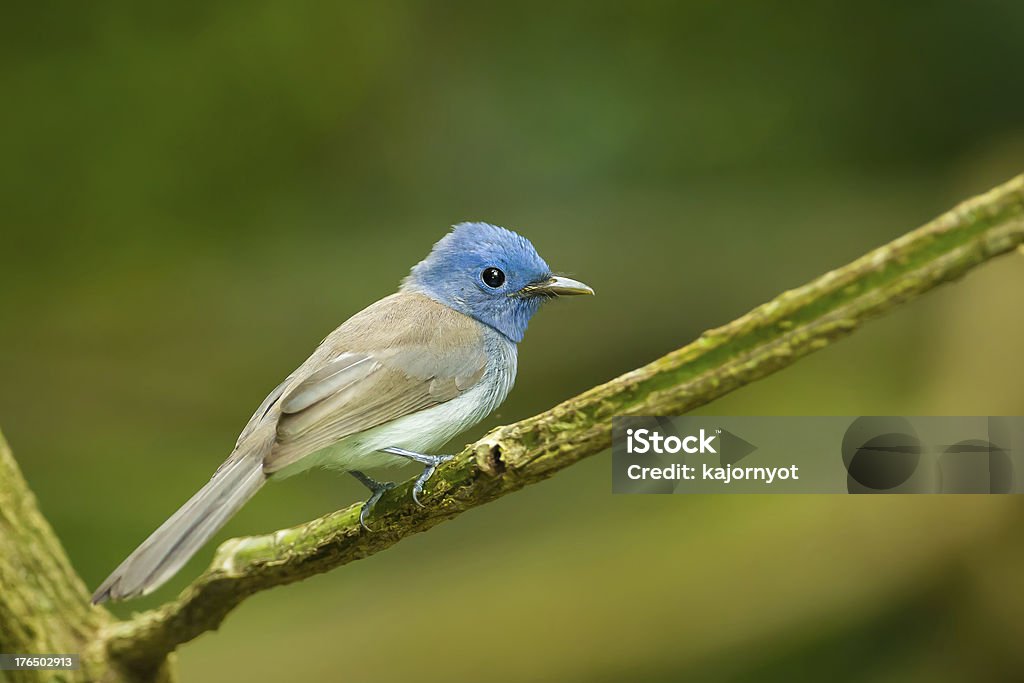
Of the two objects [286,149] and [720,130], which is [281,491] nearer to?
[286,149]

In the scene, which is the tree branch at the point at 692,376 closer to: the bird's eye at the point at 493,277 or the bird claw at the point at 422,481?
the bird claw at the point at 422,481

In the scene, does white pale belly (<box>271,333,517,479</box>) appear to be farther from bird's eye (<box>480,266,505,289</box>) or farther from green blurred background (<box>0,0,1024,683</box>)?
green blurred background (<box>0,0,1024,683</box>)

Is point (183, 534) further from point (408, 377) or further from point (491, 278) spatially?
point (491, 278)

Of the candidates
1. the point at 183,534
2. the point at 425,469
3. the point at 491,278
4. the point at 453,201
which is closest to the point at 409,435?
the point at 425,469

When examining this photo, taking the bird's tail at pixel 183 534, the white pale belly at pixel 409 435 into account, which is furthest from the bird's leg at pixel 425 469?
the bird's tail at pixel 183 534

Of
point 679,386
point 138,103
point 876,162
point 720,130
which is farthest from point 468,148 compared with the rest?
point 679,386

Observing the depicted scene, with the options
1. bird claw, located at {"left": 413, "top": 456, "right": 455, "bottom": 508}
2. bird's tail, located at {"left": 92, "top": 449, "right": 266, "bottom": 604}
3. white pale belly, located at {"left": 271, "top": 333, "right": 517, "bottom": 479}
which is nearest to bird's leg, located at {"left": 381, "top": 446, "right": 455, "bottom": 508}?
bird claw, located at {"left": 413, "top": 456, "right": 455, "bottom": 508}

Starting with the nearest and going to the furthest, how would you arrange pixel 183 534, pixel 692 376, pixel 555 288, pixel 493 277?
pixel 692 376 → pixel 183 534 → pixel 555 288 → pixel 493 277
